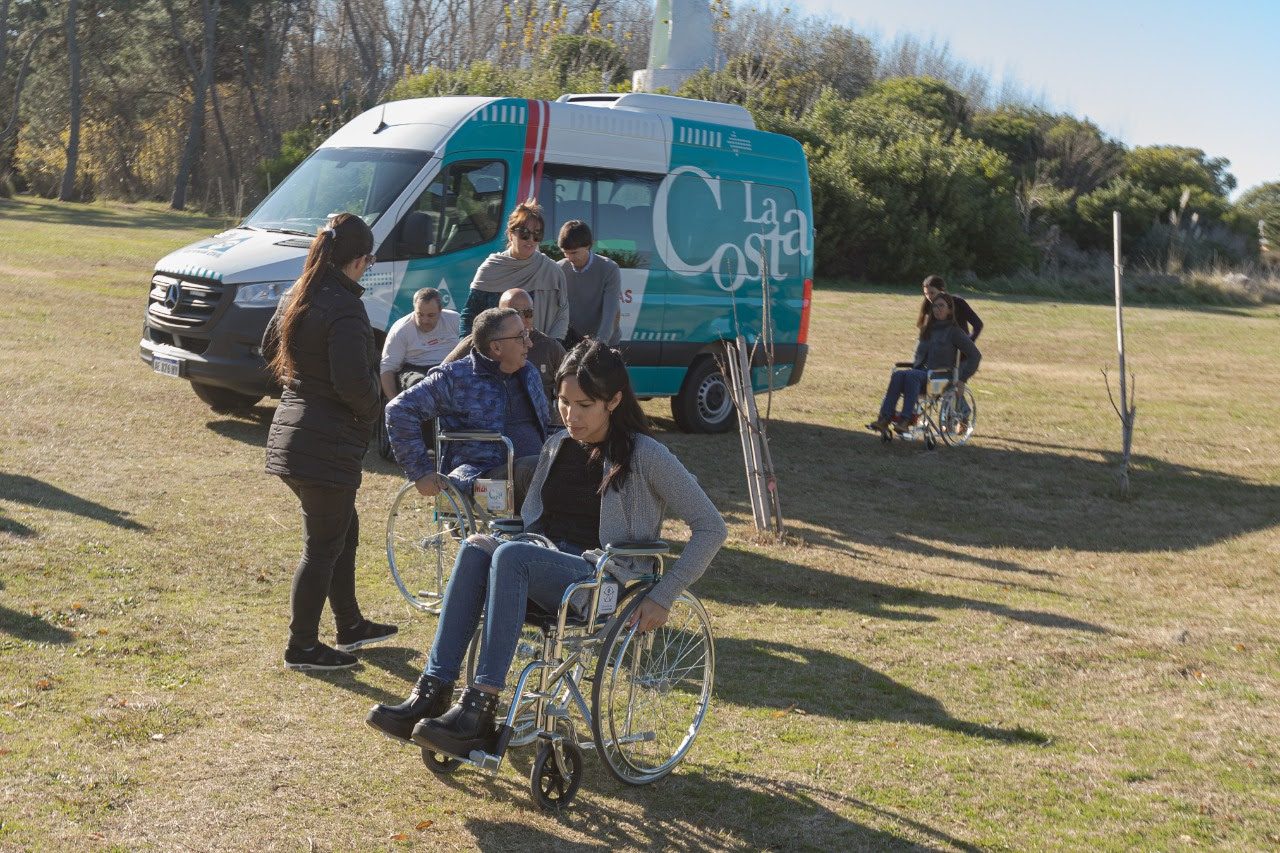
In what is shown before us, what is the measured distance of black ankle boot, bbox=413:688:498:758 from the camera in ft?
15.5

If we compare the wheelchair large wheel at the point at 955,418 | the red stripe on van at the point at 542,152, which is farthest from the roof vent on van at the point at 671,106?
the wheelchair large wheel at the point at 955,418

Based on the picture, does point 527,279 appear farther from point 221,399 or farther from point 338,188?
point 221,399

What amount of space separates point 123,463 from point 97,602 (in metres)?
3.82

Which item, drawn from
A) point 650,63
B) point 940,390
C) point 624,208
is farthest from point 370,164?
point 650,63

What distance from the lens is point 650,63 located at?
3675 centimetres

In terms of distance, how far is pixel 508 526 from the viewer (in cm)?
541

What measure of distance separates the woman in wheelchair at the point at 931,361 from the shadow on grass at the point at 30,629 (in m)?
9.47

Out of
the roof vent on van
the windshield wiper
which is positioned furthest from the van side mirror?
the roof vent on van

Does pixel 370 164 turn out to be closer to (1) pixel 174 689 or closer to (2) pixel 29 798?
(1) pixel 174 689

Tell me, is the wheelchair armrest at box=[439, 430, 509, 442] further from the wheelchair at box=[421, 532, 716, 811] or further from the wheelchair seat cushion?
the wheelchair seat cushion

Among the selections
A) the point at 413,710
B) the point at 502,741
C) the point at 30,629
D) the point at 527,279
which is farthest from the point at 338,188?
the point at 502,741

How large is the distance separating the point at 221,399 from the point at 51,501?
151 inches

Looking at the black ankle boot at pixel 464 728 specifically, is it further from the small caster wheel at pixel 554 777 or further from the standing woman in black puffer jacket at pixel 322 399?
the standing woman in black puffer jacket at pixel 322 399

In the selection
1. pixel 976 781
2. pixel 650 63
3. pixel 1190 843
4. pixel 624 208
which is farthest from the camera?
pixel 650 63
